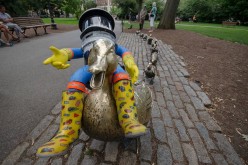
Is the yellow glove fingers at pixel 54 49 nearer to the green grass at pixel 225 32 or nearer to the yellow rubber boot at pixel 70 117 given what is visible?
the yellow rubber boot at pixel 70 117

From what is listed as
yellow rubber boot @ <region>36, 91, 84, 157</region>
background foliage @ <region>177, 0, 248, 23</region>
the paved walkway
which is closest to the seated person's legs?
yellow rubber boot @ <region>36, 91, 84, 157</region>

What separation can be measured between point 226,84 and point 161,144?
3030 mm

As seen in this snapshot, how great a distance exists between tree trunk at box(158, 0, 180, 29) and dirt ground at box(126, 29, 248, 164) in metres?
9.19

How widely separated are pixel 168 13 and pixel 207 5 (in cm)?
2974

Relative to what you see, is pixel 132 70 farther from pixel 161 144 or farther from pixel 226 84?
pixel 226 84

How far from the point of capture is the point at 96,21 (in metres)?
2.05

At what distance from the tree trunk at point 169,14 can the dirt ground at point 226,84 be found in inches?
362

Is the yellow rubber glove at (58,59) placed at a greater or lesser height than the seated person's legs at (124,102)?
greater

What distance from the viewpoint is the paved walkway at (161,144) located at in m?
2.10

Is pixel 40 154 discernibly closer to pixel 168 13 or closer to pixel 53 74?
pixel 53 74

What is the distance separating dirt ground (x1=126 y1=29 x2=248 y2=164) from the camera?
281 centimetres

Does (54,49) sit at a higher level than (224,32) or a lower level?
higher

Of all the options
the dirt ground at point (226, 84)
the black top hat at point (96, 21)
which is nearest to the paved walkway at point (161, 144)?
the dirt ground at point (226, 84)

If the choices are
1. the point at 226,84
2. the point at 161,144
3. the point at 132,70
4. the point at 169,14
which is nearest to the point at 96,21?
the point at 132,70
